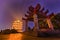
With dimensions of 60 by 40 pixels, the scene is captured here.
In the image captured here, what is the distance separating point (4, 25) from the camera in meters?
8.04

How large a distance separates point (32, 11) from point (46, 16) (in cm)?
48

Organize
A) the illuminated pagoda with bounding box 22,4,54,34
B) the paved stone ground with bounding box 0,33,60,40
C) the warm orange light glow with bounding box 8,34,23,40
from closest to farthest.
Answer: the paved stone ground with bounding box 0,33,60,40
the warm orange light glow with bounding box 8,34,23,40
the illuminated pagoda with bounding box 22,4,54,34

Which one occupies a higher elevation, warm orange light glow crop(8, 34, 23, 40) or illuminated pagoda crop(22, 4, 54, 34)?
illuminated pagoda crop(22, 4, 54, 34)

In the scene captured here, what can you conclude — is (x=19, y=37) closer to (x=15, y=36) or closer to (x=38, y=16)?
(x=15, y=36)

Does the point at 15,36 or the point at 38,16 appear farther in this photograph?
the point at 38,16

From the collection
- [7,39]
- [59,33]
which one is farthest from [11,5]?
[59,33]

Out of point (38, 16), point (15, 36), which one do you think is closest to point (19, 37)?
point (15, 36)

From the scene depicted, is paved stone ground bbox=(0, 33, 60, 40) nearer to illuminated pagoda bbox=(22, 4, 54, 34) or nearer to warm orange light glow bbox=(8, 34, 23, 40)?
warm orange light glow bbox=(8, 34, 23, 40)

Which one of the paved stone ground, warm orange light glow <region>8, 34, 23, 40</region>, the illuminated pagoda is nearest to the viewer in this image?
the paved stone ground

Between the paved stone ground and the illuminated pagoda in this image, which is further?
the illuminated pagoda

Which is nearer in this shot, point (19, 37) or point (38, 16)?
point (19, 37)

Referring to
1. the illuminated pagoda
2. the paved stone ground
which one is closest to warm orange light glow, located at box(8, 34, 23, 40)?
the paved stone ground

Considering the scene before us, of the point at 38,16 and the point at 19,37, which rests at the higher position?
the point at 38,16

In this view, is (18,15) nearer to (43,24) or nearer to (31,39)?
(43,24)
